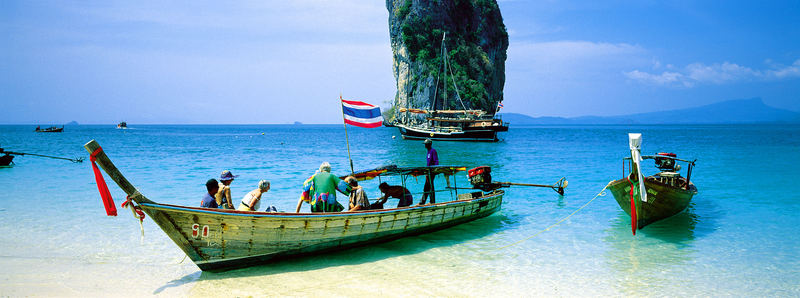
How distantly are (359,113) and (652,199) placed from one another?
748 cm

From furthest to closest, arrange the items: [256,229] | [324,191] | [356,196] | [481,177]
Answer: [481,177] < [356,196] < [324,191] < [256,229]

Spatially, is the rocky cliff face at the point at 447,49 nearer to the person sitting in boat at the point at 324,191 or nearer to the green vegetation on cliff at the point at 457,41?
the green vegetation on cliff at the point at 457,41

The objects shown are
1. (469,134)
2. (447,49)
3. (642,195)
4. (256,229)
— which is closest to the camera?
(256,229)

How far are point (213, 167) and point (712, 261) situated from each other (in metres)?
25.3

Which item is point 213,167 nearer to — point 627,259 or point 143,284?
point 143,284

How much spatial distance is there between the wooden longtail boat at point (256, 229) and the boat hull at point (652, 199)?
4.77 meters

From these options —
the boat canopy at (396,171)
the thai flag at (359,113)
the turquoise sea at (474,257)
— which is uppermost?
the thai flag at (359,113)

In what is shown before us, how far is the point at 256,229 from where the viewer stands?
7.43 metres

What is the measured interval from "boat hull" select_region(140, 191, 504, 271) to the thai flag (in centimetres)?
313

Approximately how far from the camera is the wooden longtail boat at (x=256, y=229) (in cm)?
679

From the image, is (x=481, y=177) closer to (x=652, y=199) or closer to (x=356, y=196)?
(x=652, y=199)

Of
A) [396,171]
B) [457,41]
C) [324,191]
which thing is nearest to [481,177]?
[396,171]

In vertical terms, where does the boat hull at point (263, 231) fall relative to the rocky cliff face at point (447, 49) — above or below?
below

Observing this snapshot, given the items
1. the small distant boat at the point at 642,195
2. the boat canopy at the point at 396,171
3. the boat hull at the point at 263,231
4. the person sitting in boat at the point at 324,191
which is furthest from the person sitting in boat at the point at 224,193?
the small distant boat at the point at 642,195
